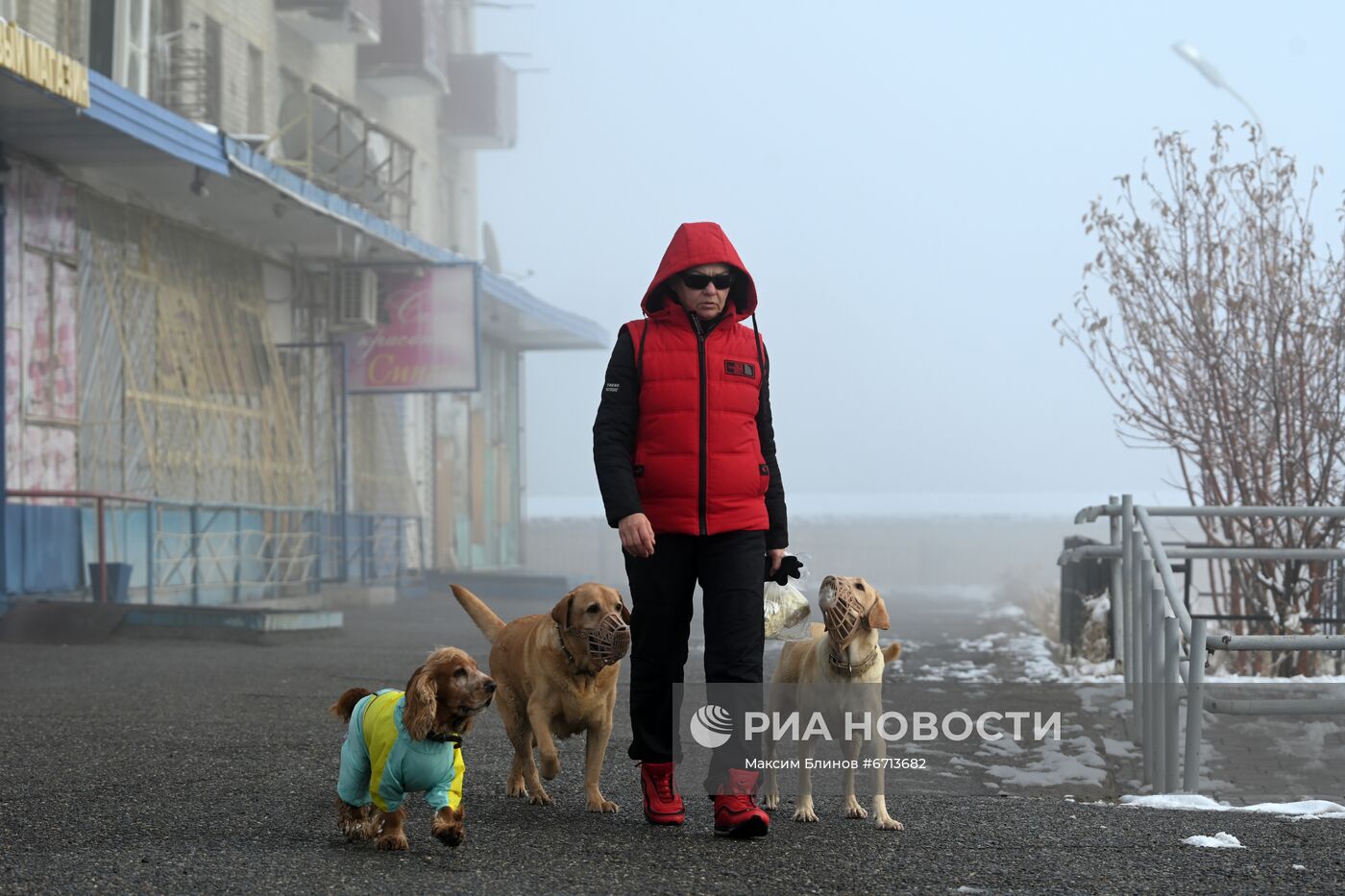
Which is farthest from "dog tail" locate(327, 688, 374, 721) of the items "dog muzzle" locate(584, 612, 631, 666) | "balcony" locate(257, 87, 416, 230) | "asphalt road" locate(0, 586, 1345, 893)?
"balcony" locate(257, 87, 416, 230)

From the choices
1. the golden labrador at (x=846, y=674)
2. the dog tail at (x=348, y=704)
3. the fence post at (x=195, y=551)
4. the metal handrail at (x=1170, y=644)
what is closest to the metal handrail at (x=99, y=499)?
the fence post at (x=195, y=551)

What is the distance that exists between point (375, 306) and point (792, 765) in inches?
626

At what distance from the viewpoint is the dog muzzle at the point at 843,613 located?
5.15 meters

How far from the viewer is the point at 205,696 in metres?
9.30

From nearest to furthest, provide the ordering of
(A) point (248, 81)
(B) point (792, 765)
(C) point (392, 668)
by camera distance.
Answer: (B) point (792, 765), (C) point (392, 668), (A) point (248, 81)

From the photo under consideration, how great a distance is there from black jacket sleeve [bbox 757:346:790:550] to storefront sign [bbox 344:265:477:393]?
16265mm

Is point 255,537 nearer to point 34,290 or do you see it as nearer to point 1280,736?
point 34,290

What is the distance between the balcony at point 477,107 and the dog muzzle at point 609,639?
26.8m

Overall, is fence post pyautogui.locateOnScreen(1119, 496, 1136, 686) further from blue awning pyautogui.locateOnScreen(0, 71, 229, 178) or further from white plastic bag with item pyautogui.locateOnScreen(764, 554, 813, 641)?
blue awning pyautogui.locateOnScreen(0, 71, 229, 178)

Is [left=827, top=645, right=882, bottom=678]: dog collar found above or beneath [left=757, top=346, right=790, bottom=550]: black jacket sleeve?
beneath

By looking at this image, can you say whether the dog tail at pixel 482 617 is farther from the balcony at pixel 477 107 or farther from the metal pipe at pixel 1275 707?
the balcony at pixel 477 107

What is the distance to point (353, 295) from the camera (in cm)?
2130

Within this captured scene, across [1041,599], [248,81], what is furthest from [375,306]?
[1041,599]

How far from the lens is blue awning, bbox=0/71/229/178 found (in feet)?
42.3
